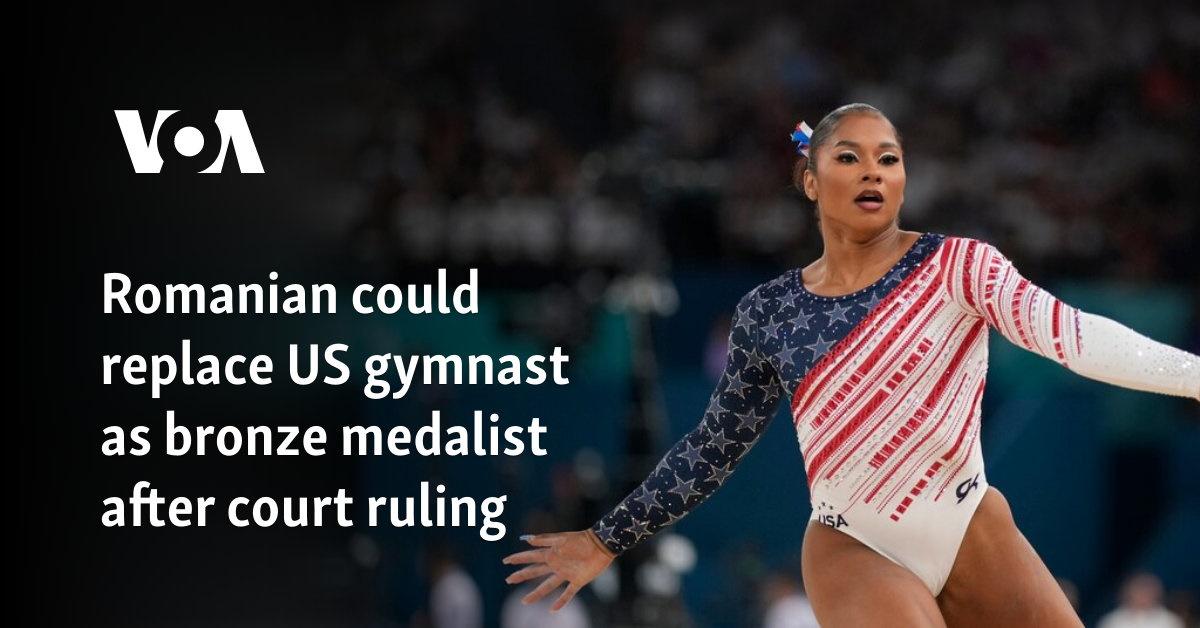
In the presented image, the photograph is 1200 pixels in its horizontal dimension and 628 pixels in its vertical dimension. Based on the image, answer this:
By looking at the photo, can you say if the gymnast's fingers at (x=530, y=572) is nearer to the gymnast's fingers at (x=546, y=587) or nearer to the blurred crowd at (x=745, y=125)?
the gymnast's fingers at (x=546, y=587)

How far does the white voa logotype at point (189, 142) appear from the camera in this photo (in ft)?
22.9

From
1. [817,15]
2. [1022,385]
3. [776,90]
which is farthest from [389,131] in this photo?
[1022,385]

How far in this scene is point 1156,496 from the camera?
10.4 metres

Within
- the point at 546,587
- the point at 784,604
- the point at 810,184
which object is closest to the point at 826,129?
the point at 810,184

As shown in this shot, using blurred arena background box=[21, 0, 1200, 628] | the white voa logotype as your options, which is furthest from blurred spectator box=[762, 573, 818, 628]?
the white voa logotype

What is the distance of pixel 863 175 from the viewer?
379 cm

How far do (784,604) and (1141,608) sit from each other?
2.22 metres

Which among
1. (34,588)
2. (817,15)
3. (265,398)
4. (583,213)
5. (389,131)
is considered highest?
(817,15)

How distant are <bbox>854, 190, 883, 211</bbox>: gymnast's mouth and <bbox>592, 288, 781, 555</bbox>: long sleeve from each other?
1.27 feet

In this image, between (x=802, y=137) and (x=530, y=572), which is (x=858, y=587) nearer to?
(x=530, y=572)

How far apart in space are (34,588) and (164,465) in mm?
979

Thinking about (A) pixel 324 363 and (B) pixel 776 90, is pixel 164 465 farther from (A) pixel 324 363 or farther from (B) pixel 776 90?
(B) pixel 776 90

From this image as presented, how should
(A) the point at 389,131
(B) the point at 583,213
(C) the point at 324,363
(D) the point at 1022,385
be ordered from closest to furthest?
1. (C) the point at 324,363
2. (D) the point at 1022,385
3. (B) the point at 583,213
4. (A) the point at 389,131

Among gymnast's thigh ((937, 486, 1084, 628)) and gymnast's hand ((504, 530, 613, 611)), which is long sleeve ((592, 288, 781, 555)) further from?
gymnast's thigh ((937, 486, 1084, 628))
